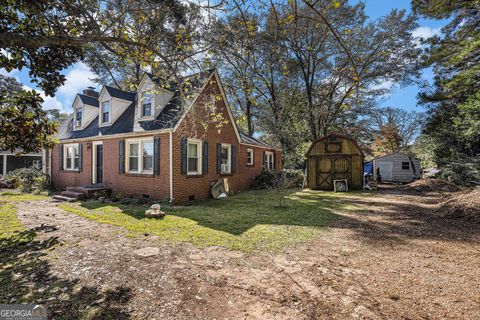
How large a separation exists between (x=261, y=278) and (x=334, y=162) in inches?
516

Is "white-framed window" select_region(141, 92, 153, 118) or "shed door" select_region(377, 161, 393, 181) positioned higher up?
"white-framed window" select_region(141, 92, 153, 118)

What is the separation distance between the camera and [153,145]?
389 inches

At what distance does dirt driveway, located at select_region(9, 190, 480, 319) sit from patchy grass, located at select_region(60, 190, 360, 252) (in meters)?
0.43

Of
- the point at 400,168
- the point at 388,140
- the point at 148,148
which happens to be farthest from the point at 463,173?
the point at 388,140

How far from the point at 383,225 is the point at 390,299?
418cm

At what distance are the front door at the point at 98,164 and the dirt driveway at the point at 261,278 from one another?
23.6 ft

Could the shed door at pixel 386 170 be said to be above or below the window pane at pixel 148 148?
below

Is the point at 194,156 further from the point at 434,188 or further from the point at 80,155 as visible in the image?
the point at 434,188

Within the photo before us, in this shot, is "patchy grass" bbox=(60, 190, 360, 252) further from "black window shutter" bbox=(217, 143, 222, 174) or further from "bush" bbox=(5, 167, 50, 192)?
"bush" bbox=(5, 167, 50, 192)

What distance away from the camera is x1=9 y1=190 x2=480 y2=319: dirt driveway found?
8.46ft

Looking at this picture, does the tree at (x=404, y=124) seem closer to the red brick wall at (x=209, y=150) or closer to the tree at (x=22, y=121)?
the red brick wall at (x=209, y=150)

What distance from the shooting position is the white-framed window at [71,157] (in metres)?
13.2

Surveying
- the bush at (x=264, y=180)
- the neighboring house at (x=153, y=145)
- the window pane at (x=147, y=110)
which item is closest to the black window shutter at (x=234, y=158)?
the neighboring house at (x=153, y=145)

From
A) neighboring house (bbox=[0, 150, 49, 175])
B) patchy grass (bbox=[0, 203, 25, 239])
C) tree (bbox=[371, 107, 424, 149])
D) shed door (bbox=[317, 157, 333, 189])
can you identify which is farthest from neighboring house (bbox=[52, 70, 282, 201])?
tree (bbox=[371, 107, 424, 149])
